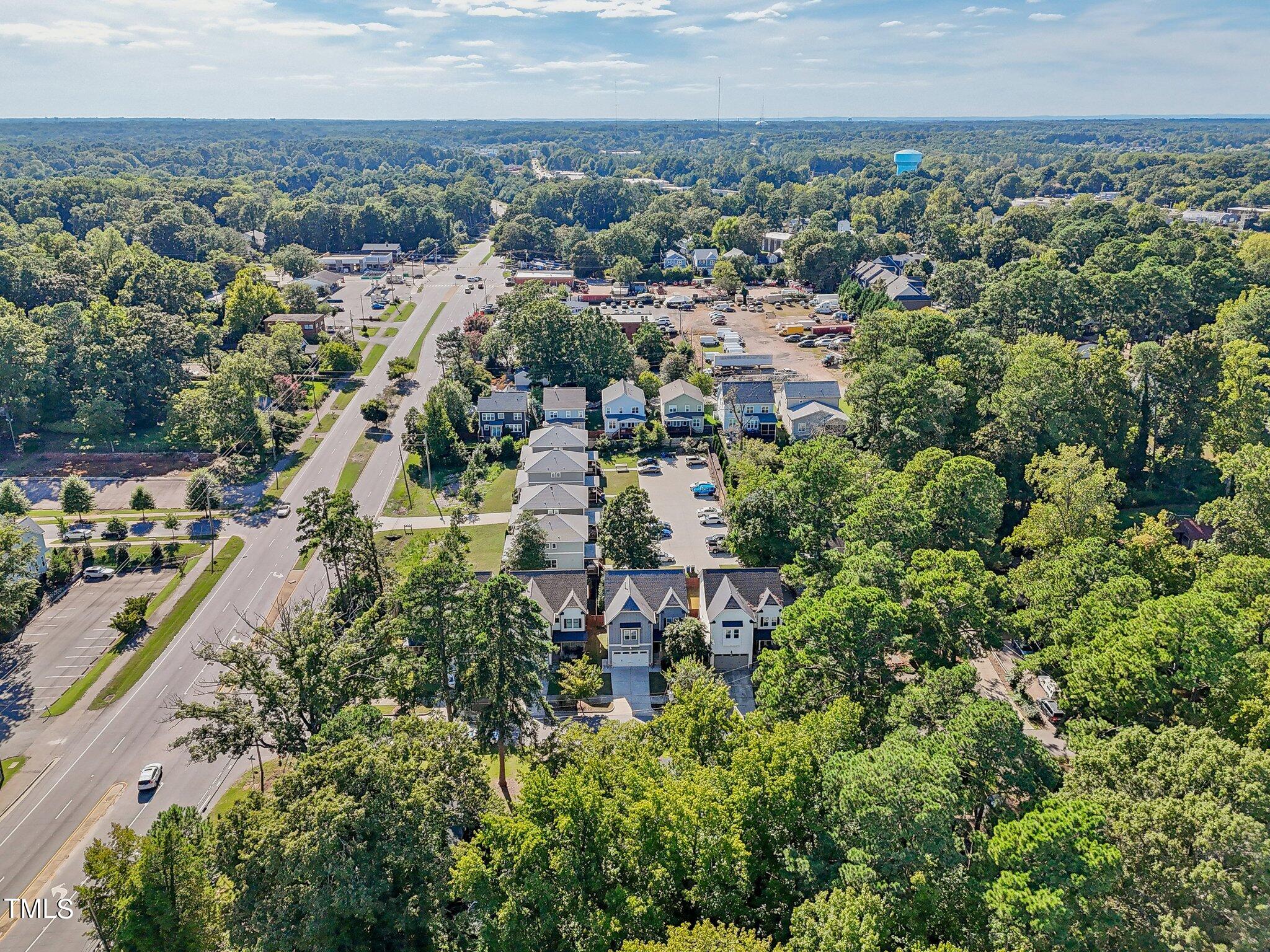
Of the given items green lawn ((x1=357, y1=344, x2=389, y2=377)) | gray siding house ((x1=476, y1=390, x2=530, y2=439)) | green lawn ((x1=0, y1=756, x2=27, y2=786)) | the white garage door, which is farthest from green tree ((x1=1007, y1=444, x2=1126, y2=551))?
green lawn ((x1=357, y1=344, x2=389, y2=377))

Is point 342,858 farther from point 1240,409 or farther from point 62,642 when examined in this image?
point 1240,409

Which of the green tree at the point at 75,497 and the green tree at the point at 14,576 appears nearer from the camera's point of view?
the green tree at the point at 14,576

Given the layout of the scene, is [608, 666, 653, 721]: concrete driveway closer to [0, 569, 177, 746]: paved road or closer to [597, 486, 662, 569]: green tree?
[597, 486, 662, 569]: green tree

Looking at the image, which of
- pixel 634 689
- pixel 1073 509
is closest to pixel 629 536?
pixel 634 689

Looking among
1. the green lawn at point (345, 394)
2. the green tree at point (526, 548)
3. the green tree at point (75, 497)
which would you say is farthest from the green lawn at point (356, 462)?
the green tree at point (526, 548)

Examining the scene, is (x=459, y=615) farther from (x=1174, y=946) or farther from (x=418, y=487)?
(x=418, y=487)

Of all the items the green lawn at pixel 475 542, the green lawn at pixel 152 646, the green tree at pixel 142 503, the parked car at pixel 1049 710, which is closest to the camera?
the parked car at pixel 1049 710

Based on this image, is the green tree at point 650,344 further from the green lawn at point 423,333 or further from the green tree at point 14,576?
the green tree at point 14,576
